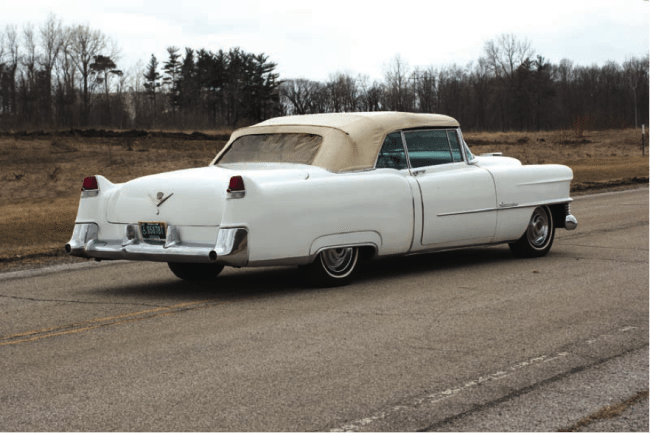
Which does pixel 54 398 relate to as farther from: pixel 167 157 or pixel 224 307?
pixel 167 157

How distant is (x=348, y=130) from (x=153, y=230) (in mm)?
2131

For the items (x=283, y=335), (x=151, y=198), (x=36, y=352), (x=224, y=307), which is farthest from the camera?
(x=151, y=198)

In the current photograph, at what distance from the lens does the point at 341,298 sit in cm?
758

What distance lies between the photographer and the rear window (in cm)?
841

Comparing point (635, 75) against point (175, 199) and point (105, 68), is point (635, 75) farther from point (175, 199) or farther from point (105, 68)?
point (175, 199)

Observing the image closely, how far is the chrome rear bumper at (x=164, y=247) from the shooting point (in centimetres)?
725

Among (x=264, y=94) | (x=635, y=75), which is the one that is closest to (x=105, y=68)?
(x=264, y=94)

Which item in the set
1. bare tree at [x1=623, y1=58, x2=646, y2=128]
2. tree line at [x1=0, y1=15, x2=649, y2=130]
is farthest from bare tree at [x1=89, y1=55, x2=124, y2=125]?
bare tree at [x1=623, y1=58, x2=646, y2=128]

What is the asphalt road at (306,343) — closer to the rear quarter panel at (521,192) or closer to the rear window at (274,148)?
the rear quarter panel at (521,192)

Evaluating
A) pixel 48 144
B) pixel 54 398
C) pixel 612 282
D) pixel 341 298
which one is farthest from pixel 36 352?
pixel 48 144

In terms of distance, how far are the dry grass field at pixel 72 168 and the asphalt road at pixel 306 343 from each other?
12.7 feet

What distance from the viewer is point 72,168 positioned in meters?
32.2

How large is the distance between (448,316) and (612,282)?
2385mm

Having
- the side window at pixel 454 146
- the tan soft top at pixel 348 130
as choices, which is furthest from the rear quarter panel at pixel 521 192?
the tan soft top at pixel 348 130
